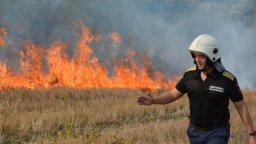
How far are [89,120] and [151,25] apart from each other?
1196 inches

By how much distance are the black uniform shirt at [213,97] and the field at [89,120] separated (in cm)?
150

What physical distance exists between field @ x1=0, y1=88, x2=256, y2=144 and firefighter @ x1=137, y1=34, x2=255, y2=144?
1.49 m

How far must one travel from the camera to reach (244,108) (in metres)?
5.37

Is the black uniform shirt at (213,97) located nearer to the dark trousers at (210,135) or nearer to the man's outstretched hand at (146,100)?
the dark trousers at (210,135)

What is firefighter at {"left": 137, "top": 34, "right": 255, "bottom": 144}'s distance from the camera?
17.5 feet

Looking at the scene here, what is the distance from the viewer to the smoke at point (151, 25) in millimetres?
33000

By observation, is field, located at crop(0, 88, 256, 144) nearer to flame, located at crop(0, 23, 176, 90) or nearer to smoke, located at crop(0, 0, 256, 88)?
flame, located at crop(0, 23, 176, 90)

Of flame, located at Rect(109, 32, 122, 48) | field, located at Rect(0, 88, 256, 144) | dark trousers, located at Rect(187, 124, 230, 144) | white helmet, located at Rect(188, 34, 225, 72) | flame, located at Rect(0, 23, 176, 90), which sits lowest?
dark trousers, located at Rect(187, 124, 230, 144)

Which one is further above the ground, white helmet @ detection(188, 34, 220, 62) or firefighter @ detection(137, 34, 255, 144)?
white helmet @ detection(188, 34, 220, 62)

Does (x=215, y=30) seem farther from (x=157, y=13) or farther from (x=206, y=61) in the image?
(x=206, y=61)

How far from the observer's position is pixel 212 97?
5332mm

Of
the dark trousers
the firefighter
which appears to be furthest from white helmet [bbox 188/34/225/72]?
the dark trousers

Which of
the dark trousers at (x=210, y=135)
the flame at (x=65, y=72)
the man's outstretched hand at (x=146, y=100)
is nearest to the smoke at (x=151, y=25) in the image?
the flame at (x=65, y=72)

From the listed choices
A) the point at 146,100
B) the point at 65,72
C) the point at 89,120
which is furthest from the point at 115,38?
the point at 146,100
